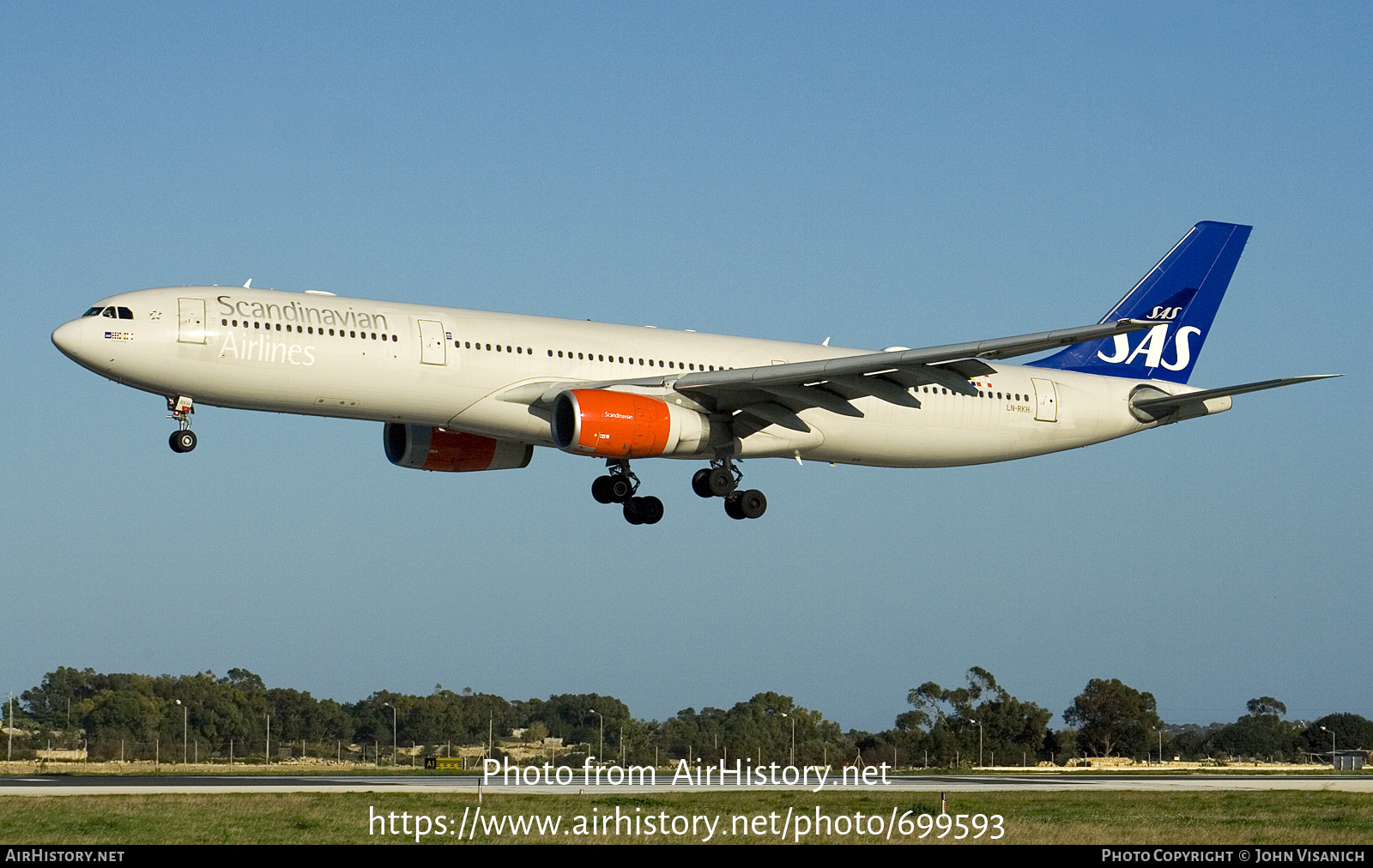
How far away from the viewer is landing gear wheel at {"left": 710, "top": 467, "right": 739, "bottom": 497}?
1630 inches

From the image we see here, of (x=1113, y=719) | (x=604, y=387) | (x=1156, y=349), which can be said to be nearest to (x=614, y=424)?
(x=604, y=387)

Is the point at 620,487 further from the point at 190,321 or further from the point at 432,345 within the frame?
the point at 190,321

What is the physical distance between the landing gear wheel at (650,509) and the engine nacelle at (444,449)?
347 centimetres

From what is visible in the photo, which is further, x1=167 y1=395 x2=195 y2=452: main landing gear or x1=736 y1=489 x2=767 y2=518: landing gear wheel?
x1=736 y1=489 x2=767 y2=518: landing gear wheel

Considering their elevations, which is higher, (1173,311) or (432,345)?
(1173,311)

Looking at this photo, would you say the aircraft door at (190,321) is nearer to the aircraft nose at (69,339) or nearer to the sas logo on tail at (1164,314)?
the aircraft nose at (69,339)

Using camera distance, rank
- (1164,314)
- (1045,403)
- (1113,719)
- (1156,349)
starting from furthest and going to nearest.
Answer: (1113,719) < (1164,314) < (1156,349) < (1045,403)

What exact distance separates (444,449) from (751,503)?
25.7 ft

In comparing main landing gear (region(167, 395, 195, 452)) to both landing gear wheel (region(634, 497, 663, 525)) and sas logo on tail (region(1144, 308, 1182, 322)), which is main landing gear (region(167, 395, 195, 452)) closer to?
landing gear wheel (region(634, 497, 663, 525))

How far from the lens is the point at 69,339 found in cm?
3453

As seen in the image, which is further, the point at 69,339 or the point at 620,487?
the point at 620,487

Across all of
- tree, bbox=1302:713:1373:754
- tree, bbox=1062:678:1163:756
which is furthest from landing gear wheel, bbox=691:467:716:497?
tree, bbox=1302:713:1373:754

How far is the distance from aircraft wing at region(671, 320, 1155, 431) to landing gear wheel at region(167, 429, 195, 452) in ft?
35.2

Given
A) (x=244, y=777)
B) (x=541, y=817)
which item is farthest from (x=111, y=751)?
(x=541, y=817)
